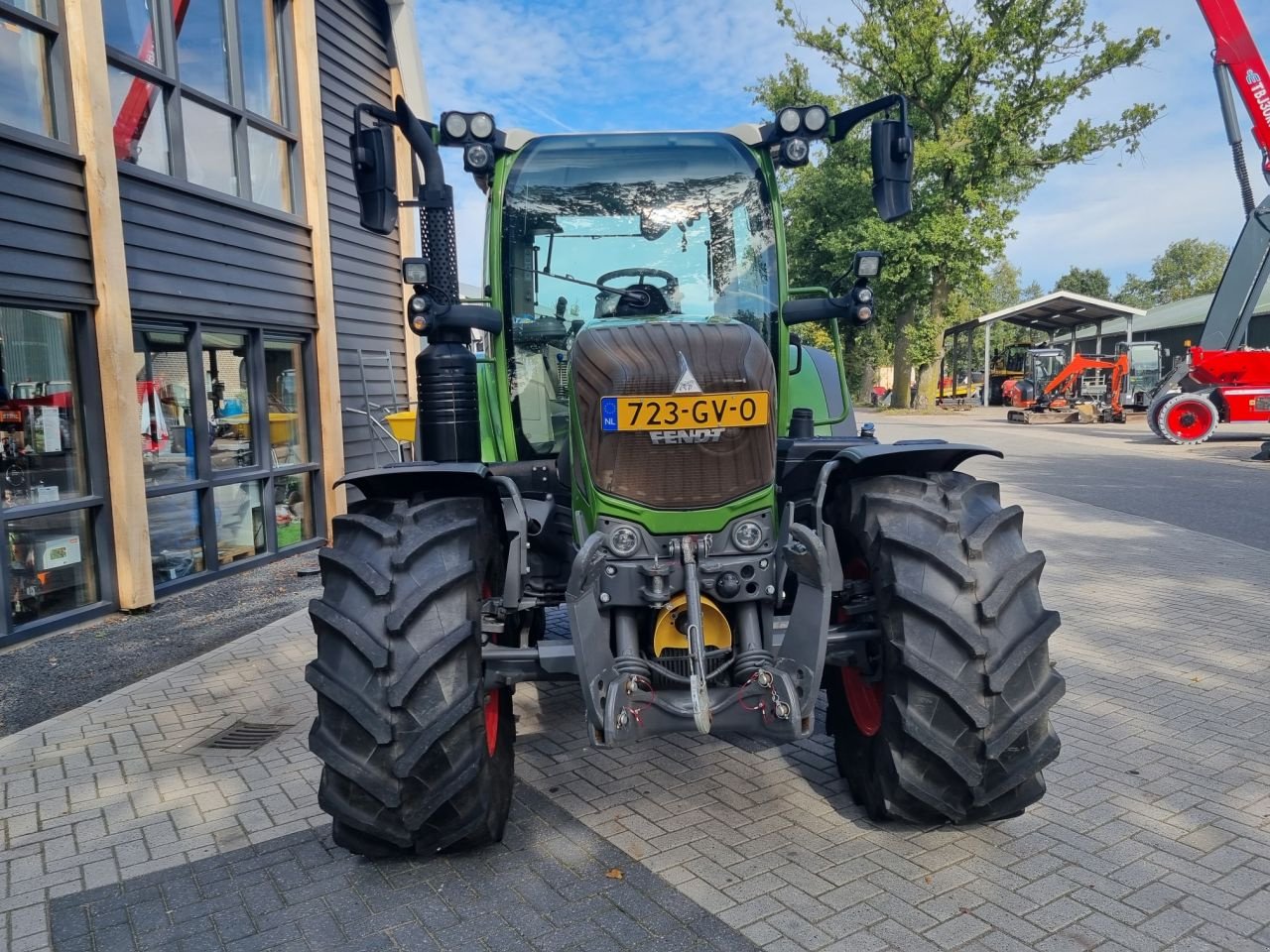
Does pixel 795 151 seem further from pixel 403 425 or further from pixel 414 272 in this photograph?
pixel 403 425

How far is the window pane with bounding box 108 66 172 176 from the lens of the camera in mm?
6828

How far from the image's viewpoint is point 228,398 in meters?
8.06

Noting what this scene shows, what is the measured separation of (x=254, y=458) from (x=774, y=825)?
259 inches

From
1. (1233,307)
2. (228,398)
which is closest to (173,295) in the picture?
(228,398)

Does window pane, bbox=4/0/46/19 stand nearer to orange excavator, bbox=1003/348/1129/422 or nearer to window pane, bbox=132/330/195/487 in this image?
window pane, bbox=132/330/195/487

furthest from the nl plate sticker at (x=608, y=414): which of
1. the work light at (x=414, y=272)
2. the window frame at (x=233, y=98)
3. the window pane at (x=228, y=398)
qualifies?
the window pane at (x=228, y=398)

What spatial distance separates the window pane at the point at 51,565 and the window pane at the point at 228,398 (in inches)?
64.0

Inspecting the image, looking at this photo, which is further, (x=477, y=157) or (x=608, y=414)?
(x=477, y=157)

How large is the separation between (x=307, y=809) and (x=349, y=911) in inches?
33.0

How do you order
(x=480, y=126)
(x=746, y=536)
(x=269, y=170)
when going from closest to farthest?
(x=746, y=536)
(x=480, y=126)
(x=269, y=170)

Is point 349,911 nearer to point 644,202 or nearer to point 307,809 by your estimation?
point 307,809

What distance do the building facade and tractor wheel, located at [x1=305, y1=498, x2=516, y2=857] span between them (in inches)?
158

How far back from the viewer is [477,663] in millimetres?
2994

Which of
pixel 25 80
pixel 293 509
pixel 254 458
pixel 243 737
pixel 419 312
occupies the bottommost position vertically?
pixel 243 737
